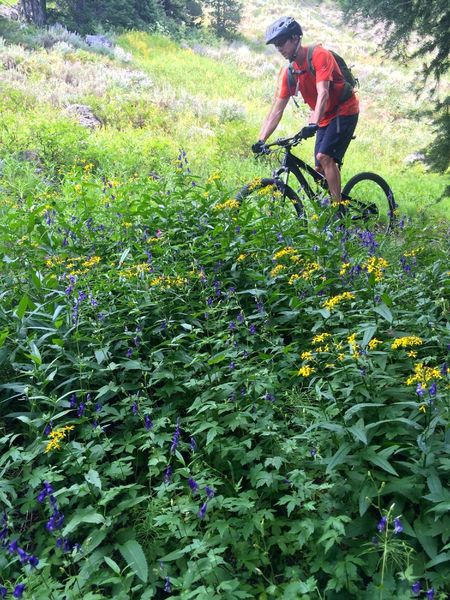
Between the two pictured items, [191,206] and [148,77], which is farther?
[148,77]

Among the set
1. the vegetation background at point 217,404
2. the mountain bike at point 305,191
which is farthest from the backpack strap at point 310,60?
the vegetation background at point 217,404

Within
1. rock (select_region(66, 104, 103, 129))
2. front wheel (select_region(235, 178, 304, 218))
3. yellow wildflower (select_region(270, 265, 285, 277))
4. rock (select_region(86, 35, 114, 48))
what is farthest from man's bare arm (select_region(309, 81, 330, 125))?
rock (select_region(86, 35, 114, 48))

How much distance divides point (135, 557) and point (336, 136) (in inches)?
208

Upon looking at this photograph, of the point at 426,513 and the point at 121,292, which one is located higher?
the point at 426,513

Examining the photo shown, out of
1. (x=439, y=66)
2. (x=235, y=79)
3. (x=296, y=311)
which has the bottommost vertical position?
(x=235, y=79)

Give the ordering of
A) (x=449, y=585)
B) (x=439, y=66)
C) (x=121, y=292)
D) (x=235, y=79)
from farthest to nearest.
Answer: (x=235, y=79), (x=439, y=66), (x=121, y=292), (x=449, y=585)

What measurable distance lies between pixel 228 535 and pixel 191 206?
10.9 feet

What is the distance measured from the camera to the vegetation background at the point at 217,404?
215cm

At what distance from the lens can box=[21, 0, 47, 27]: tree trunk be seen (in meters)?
21.8

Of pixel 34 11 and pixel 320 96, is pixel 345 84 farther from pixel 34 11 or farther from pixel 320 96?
pixel 34 11

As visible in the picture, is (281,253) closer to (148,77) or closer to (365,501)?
(365,501)

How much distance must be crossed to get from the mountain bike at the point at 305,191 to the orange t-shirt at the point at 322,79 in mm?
566

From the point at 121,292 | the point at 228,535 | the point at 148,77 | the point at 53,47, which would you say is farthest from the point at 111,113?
the point at 228,535

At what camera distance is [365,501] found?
211cm
